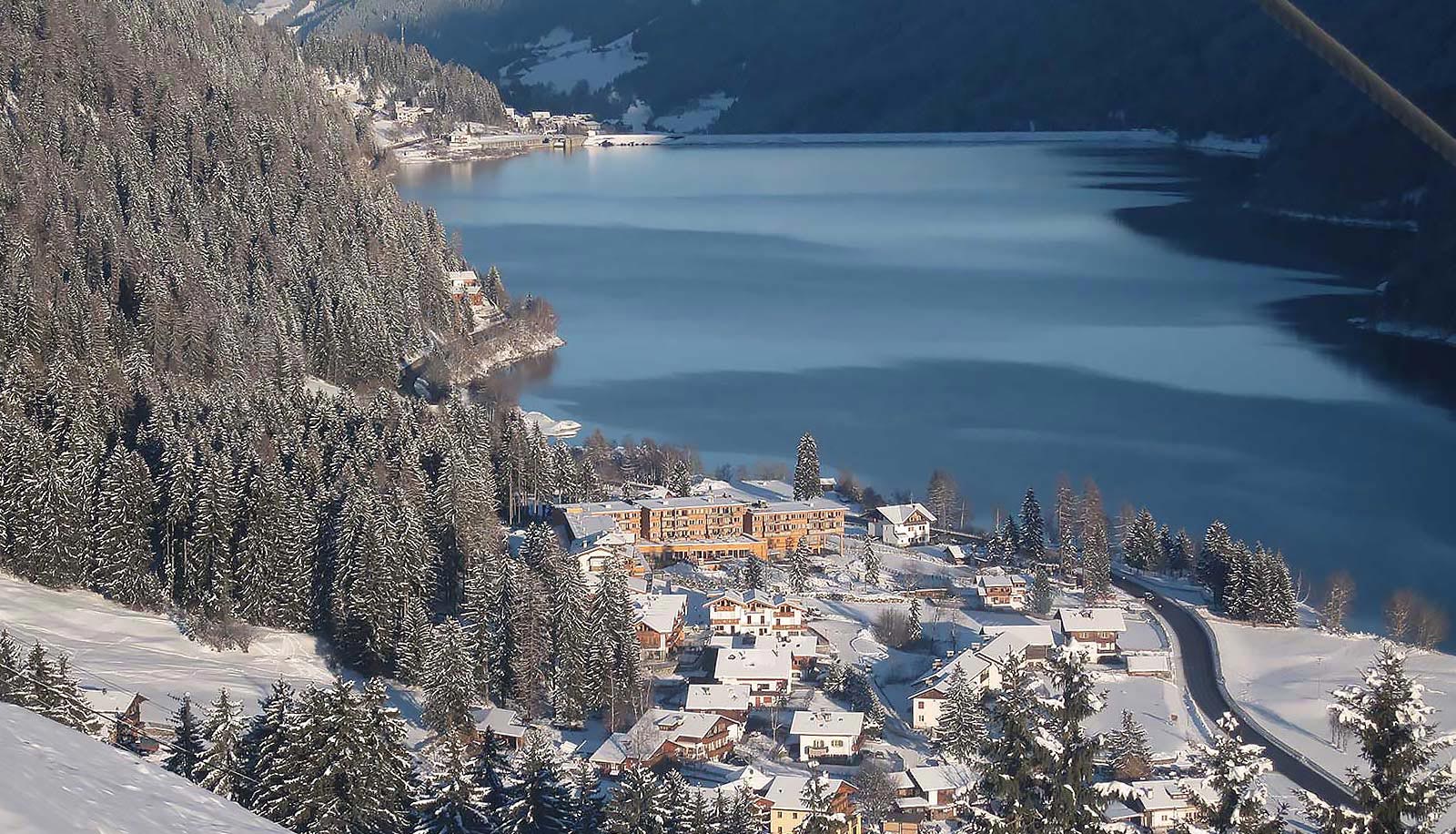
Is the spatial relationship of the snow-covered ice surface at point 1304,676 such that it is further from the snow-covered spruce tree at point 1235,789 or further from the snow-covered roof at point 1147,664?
the snow-covered spruce tree at point 1235,789

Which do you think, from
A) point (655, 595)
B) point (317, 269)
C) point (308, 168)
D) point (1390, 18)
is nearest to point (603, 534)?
point (655, 595)

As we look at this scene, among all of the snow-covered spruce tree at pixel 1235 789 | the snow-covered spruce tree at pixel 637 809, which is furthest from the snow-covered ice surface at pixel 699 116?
the snow-covered spruce tree at pixel 1235 789

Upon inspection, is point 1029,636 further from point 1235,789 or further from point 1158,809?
point 1235,789

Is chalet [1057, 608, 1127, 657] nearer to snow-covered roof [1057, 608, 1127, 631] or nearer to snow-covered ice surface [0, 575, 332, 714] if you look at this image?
snow-covered roof [1057, 608, 1127, 631]

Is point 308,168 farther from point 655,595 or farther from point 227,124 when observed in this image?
point 655,595

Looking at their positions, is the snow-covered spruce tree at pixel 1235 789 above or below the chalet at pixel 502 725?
above

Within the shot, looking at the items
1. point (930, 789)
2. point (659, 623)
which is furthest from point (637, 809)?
point (659, 623)
